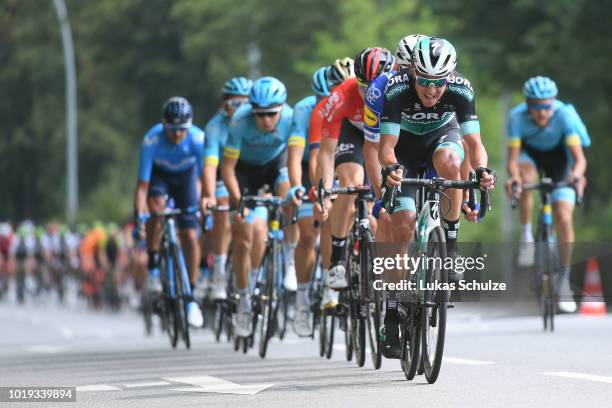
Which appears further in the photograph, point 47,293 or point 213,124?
point 47,293

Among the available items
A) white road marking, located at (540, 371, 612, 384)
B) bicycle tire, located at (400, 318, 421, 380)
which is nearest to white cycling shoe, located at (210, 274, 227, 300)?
bicycle tire, located at (400, 318, 421, 380)

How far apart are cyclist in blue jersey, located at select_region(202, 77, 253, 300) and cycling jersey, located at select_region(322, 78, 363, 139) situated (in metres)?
2.75

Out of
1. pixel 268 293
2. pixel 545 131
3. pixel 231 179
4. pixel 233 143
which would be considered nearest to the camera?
pixel 268 293

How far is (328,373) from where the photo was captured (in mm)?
11547

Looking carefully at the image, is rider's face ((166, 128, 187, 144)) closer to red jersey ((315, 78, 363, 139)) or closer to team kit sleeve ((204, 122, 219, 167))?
team kit sleeve ((204, 122, 219, 167))

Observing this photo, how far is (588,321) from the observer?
17.7 meters

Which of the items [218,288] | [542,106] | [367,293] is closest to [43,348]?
[218,288]

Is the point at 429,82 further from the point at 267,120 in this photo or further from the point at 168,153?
the point at 168,153

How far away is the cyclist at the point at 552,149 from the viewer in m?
16.2

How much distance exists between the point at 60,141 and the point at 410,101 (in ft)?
175

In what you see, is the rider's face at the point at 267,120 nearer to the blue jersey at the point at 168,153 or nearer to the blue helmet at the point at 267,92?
the blue helmet at the point at 267,92

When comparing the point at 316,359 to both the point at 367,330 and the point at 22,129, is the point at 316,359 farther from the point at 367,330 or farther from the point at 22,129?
the point at 22,129

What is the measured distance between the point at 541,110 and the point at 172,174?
375 cm

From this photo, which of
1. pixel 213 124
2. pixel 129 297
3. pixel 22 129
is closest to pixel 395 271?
pixel 213 124
